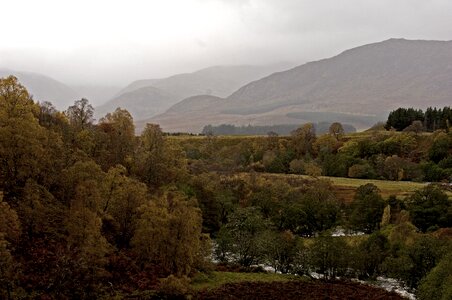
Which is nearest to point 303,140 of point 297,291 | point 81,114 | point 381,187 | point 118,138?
point 381,187

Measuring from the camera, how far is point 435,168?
384ft

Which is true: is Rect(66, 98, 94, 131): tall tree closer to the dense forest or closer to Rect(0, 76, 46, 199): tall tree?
the dense forest

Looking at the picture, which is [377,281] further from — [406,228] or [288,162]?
[288,162]

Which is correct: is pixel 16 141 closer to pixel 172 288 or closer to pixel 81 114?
pixel 172 288

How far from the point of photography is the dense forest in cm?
4322

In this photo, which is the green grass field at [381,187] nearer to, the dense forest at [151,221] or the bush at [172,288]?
the dense forest at [151,221]

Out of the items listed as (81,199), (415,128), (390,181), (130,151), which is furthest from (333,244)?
(415,128)

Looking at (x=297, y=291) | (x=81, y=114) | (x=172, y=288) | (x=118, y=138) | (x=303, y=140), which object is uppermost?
(x=81, y=114)

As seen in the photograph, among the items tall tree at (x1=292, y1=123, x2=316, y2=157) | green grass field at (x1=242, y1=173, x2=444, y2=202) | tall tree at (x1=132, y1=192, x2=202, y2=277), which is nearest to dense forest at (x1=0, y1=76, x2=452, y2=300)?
tall tree at (x1=132, y1=192, x2=202, y2=277)

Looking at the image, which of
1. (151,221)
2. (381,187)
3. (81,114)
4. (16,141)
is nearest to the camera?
(16,141)

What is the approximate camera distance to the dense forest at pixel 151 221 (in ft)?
142

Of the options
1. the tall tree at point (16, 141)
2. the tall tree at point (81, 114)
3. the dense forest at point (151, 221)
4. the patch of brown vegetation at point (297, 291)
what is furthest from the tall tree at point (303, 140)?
the tall tree at point (16, 141)

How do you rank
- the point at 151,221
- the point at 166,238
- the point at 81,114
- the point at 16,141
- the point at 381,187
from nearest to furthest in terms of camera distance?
the point at 16,141
the point at 151,221
the point at 166,238
the point at 81,114
the point at 381,187

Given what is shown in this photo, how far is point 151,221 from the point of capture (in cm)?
4991
